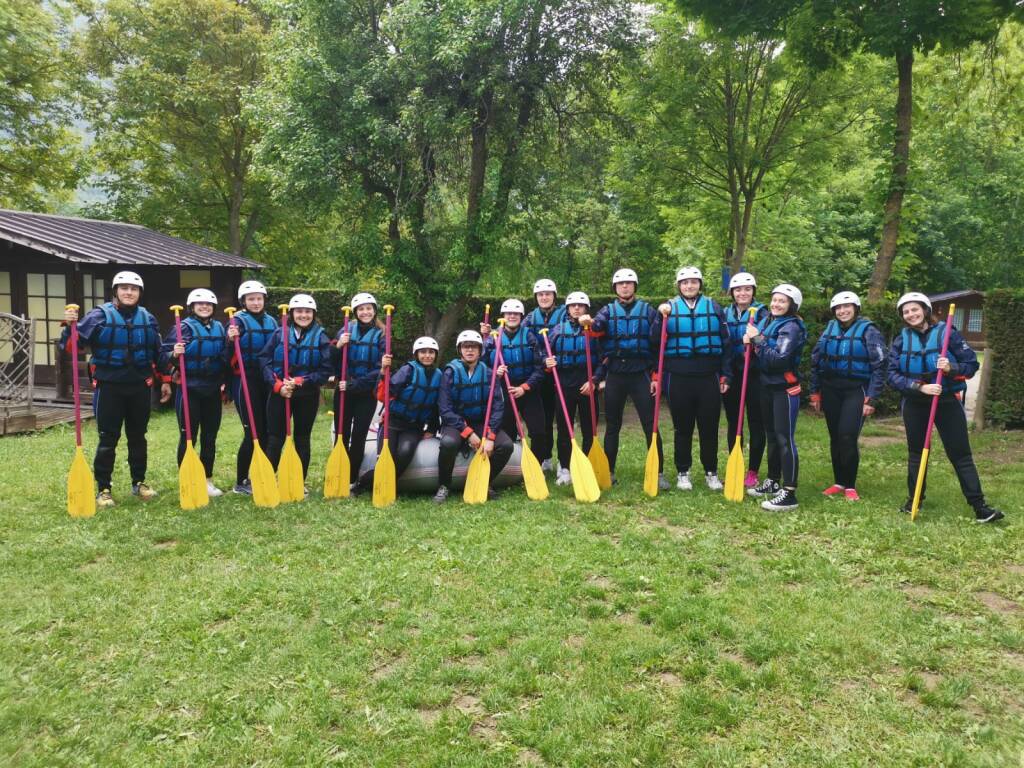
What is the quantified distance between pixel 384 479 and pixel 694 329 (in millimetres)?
3348

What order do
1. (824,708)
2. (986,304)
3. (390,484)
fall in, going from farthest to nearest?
1. (986,304)
2. (390,484)
3. (824,708)

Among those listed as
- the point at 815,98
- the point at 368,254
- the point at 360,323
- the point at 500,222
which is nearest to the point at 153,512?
the point at 360,323

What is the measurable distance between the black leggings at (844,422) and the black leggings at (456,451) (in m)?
3.14

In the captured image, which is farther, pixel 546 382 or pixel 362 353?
pixel 546 382

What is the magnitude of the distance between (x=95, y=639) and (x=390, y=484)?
310 centimetres

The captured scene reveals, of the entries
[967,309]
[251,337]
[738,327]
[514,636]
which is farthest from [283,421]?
[967,309]

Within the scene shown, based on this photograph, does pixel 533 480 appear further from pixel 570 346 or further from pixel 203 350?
pixel 203 350

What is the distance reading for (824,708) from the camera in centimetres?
346

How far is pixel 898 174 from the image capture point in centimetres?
1200

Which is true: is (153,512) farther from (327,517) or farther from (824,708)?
Answer: (824,708)

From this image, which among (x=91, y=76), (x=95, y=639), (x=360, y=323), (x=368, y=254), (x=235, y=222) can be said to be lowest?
(x=95, y=639)

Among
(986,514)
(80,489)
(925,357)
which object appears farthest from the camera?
(80,489)

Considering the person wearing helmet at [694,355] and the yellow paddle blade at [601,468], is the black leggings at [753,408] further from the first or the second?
the yellow paddle blade at [601,468]

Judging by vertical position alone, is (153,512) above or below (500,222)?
below
